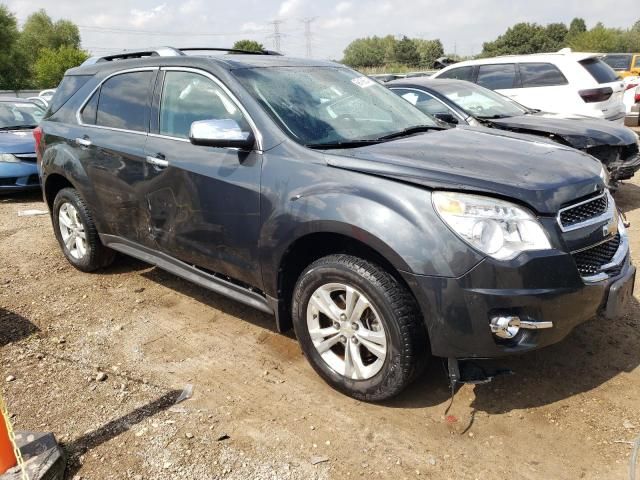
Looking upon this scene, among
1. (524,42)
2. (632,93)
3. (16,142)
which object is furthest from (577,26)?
(16,142)

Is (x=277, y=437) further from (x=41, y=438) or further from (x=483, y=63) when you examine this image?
(x=483, y=63)

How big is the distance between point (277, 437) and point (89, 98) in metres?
3.24

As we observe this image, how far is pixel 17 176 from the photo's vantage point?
8305mm

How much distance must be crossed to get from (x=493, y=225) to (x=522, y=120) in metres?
4.55

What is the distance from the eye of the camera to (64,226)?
5105 millimetres

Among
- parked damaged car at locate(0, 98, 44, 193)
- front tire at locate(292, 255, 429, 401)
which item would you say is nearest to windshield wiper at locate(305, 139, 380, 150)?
front tire at locate(292, 255, 429, 401)

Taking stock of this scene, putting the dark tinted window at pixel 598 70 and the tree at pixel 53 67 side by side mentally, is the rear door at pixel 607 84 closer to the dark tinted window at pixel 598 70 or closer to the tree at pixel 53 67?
the dark tinted window at pixel 598 70

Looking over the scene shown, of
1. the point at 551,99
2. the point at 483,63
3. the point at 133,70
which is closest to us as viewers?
the point at 133,70

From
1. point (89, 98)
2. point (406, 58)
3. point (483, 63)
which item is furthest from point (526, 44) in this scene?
point (89, 98)

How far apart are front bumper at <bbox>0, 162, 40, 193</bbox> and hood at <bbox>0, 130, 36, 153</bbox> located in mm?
231

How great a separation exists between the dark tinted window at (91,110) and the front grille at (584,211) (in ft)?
11.6

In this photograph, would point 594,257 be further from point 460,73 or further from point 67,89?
point 460,73

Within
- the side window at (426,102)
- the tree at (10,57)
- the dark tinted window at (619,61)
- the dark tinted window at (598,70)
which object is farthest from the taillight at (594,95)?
the tree at (10,57)

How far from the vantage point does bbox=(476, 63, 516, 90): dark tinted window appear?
899 centimetres
